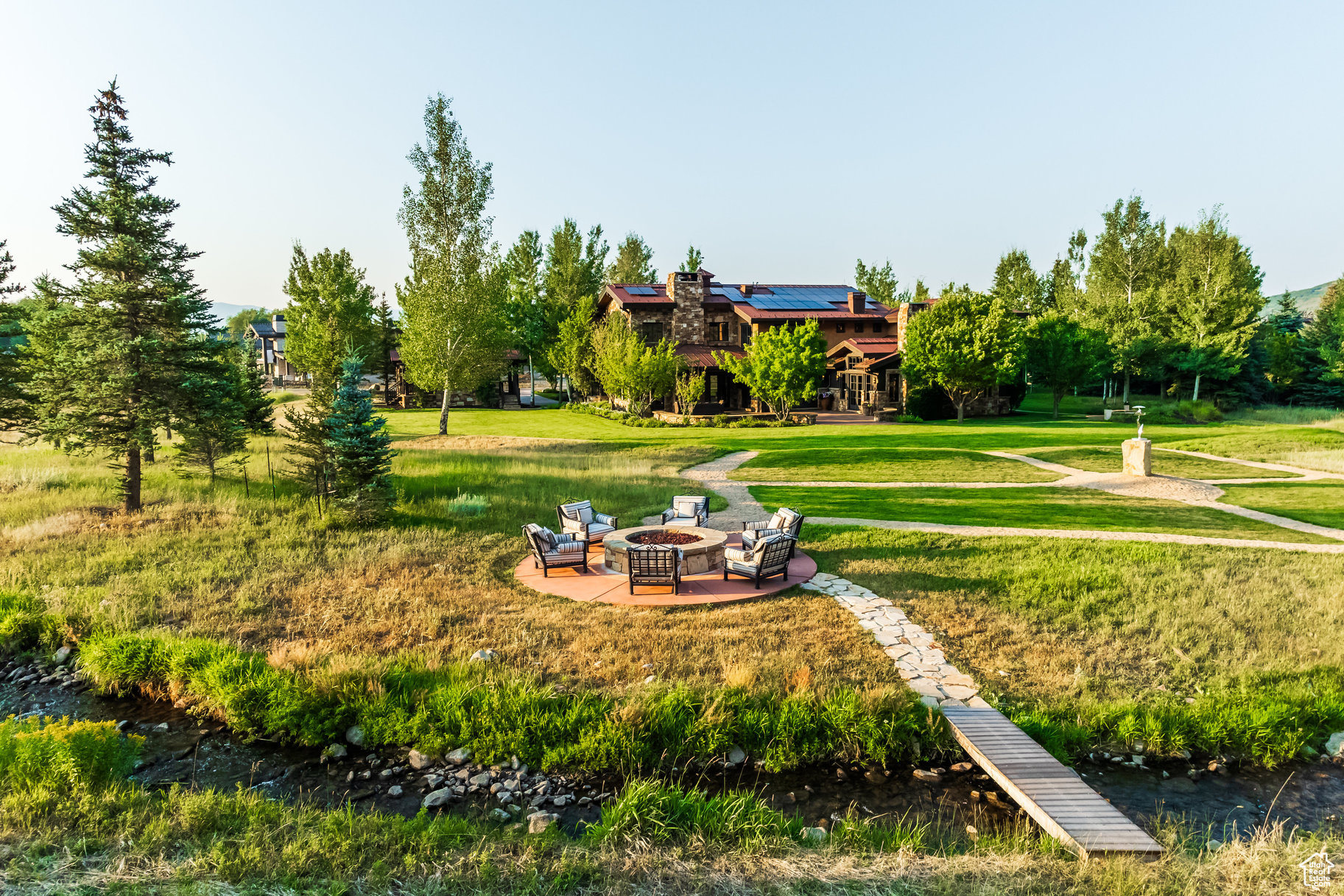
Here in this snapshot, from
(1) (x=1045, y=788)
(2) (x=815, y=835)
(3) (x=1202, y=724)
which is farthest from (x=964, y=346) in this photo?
(2) (x=815, y=835)

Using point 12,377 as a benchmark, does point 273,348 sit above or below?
above

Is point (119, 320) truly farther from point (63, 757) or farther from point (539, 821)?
point (539, 821)

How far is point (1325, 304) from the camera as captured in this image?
2073 inches

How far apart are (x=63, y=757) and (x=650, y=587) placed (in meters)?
6.75

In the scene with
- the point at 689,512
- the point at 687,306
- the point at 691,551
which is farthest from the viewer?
the point at 687,306

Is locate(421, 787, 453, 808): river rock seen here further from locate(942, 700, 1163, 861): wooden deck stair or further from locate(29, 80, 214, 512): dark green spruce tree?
locate(29, 80, 214, 512): dark green spruce tree

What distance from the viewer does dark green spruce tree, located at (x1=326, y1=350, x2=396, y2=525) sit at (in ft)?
44.6

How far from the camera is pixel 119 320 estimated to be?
1399 cm

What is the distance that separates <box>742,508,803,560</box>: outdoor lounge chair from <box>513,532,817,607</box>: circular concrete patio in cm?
61

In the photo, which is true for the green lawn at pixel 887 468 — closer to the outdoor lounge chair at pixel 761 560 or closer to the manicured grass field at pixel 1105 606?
the manicured grass field at pixel 1105 606

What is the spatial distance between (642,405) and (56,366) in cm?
2930

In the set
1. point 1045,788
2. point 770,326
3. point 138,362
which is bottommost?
point 1045,788

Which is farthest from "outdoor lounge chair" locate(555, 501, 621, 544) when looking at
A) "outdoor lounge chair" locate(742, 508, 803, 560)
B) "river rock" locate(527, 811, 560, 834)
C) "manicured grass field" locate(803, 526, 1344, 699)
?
"river rock" locate(527, 811, 560, 834)

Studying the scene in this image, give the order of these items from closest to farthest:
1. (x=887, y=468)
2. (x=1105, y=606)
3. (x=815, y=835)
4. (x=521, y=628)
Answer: (x=815, y=835) < (x=521, y=628) < (x=1105, y=606) < (x=887, y=468)
